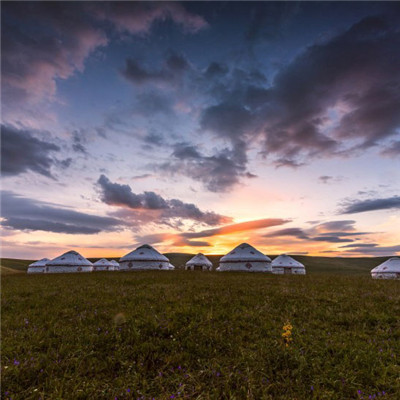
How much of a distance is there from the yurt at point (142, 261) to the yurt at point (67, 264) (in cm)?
1257

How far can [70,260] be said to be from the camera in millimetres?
51094

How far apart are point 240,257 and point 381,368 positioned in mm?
37137

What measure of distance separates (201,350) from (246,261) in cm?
3679

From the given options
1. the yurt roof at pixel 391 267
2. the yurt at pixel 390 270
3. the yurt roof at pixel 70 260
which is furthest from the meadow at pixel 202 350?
the yurt roof at pixel 70 260

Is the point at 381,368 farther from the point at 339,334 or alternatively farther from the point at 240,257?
the point at 240,257

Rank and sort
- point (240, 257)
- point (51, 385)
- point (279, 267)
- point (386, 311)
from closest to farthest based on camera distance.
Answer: point (51, 385) → point (386, 311) → point (240, 257) → point (279, 267)

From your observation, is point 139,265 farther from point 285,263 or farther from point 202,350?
point 202,350

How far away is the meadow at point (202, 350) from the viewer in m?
4.61

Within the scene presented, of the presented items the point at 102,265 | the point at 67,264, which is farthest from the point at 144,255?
the point at 102,265

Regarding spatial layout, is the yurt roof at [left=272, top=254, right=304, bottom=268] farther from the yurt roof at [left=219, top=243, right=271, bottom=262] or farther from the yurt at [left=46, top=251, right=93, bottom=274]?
the yurt at [left=46, top=251, right=93, bottom=274]

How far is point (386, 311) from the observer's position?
8.51 meters

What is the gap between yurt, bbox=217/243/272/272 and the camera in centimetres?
4097

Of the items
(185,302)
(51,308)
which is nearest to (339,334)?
(185,302)

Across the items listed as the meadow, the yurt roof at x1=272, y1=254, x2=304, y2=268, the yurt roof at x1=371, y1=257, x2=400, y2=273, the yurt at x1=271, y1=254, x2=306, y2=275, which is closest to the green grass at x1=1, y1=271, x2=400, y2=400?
the meadow
